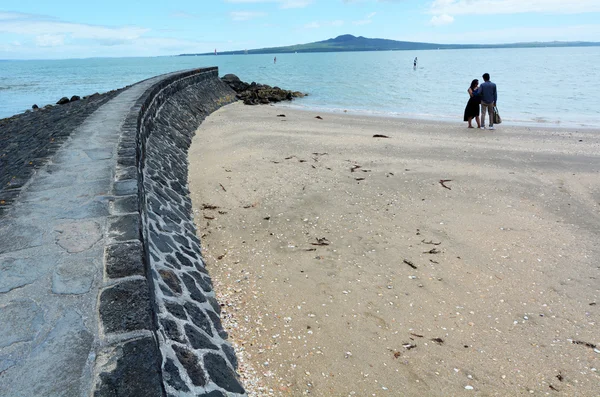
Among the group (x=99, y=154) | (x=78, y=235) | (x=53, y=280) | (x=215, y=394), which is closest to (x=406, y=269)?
(x=215, y=394)

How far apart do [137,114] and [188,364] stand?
22.8 feet

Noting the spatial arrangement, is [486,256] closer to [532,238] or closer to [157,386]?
[532,238]

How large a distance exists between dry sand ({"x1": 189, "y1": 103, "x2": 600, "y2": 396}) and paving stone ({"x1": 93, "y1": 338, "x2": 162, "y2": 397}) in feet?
4.32

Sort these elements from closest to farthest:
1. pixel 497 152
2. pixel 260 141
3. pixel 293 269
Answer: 1. pixel 293 269
2. pixel 497 152
3. pixel 260 141

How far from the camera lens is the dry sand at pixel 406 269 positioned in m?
3.58

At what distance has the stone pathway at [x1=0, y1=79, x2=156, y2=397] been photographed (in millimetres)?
2163

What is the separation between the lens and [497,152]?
1055 centimetres

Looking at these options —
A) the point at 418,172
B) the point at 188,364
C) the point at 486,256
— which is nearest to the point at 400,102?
the point at 418,172

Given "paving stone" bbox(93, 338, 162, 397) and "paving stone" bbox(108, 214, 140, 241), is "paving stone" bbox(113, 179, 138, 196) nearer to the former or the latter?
"paving stone" bbox(108, 214, 140, 241)

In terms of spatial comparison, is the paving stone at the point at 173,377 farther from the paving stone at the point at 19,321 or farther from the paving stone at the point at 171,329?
the paving stone at the point at 19,321

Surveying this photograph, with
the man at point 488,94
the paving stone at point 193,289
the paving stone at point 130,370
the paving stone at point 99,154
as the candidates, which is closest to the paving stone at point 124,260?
the paving stone at point 130,370

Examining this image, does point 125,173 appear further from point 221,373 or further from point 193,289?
point 221,373

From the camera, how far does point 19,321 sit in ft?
8.29

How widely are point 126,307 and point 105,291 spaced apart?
0.27 metres
